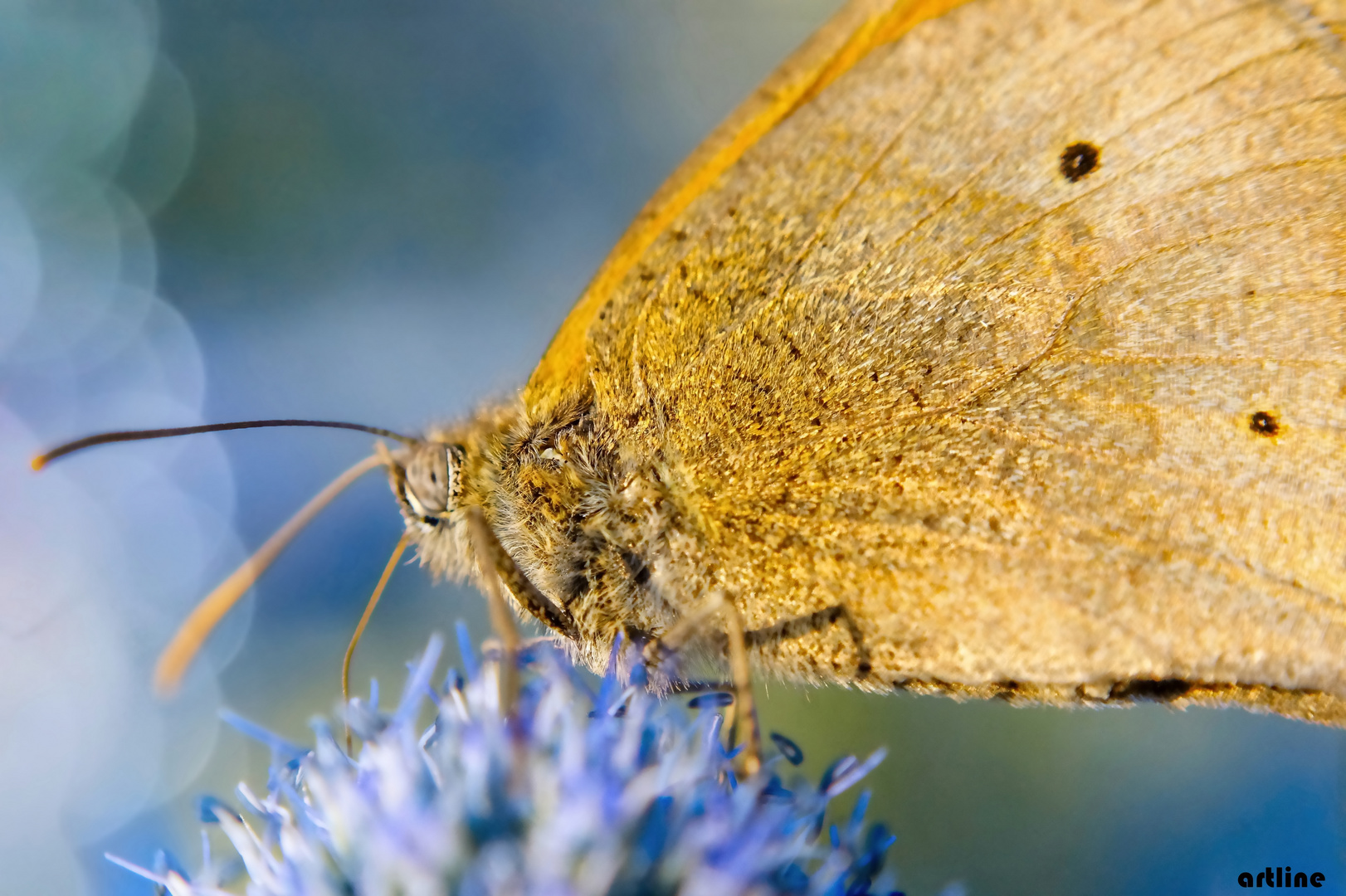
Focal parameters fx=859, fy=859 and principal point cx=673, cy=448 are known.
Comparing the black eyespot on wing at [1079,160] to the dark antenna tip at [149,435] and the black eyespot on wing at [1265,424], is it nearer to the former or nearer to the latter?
the black eyespot on wing at [1265,424]

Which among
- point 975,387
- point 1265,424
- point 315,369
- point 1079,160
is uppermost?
point 315,369

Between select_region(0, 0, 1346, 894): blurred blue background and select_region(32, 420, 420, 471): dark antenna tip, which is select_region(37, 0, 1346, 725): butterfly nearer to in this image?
select_region(32, 420, 420, 471): dark antenna tip

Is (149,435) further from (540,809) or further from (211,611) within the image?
(540,809)

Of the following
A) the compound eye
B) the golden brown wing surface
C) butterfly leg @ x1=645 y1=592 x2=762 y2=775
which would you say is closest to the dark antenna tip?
the compound eye

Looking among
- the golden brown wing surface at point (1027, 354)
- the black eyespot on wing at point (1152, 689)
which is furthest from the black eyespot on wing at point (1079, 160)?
the black eyespot on wing at point (1152, 689)

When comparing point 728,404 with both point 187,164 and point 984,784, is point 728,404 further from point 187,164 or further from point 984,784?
point 187,164

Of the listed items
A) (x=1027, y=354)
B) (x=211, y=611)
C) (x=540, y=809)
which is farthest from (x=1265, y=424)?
(x=211, y=611)

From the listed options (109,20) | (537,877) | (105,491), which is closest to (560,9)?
(109,20)
